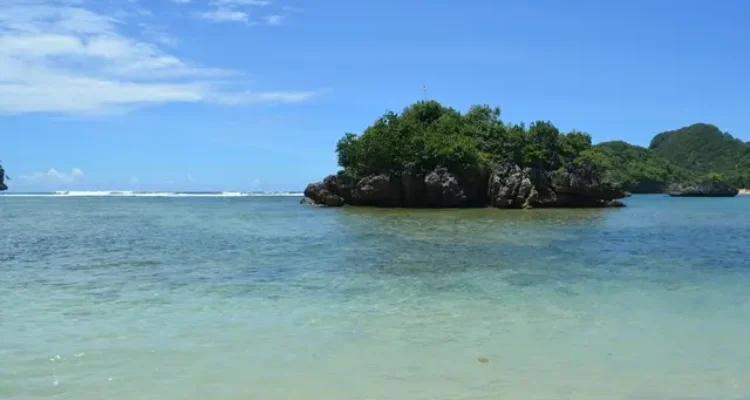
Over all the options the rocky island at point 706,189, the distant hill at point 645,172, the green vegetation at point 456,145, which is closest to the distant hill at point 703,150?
the distant hill at point 645,172

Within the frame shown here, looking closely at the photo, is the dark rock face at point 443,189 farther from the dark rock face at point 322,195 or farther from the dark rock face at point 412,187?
the dark rock face at point 322,195

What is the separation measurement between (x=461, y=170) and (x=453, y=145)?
2.05 m

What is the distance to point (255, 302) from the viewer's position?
1058cm

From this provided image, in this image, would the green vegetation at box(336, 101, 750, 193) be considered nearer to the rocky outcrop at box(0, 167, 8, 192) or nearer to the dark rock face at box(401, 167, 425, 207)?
the dark rock face at box(401, 167, 425, 207)

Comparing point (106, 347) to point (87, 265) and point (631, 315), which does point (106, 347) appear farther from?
point (87, 265)

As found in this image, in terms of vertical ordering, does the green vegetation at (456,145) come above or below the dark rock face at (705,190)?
above

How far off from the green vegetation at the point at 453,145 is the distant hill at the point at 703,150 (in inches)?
4286

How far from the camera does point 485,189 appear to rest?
5047cm

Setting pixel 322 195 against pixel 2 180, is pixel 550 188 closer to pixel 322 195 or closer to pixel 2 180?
pixel 322 195

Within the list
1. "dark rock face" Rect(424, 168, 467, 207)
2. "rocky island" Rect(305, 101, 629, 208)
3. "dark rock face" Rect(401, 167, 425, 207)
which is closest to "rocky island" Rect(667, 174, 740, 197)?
"rocky island" Rect(305, 101, 629, 208)

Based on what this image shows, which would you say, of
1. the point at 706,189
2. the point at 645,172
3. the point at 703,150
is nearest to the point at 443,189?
the point at 706,189

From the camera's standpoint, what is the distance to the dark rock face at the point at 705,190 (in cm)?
10481

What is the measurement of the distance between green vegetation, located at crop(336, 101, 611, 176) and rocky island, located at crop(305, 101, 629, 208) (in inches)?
3.0

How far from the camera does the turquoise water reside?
630cm
